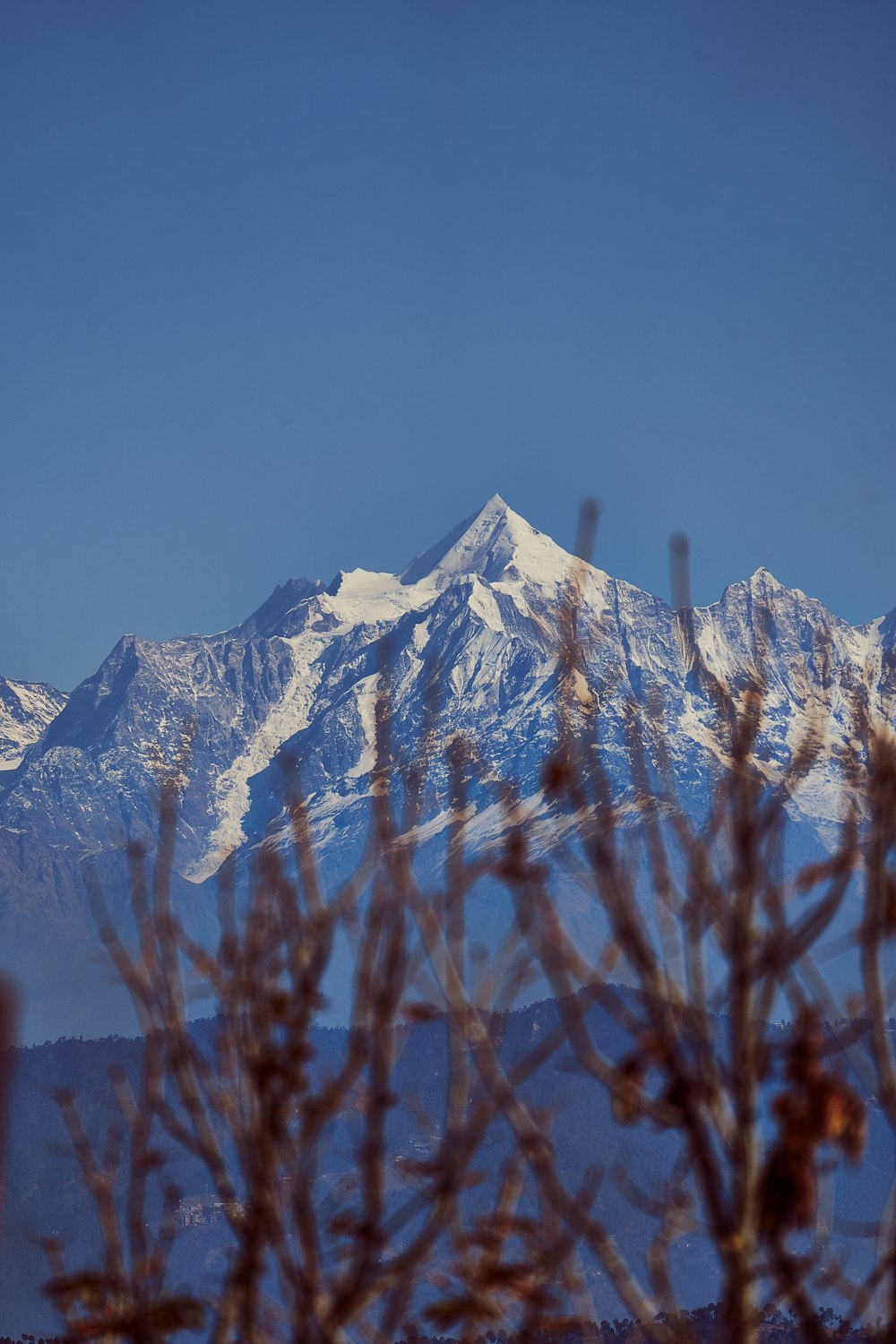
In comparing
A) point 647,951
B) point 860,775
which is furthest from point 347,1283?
point 860,775

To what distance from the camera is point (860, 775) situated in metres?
7.00

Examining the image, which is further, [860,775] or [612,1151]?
[612,1151]

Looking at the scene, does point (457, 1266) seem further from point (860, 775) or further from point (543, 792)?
point (860, 775)

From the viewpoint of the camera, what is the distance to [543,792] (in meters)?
Answer: 5.88

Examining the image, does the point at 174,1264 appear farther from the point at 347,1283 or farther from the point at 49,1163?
the point at 347,1283

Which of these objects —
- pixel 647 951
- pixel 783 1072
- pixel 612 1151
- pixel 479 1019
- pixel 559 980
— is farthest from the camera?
pixel 612 1151

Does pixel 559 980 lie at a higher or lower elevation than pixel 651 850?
lower

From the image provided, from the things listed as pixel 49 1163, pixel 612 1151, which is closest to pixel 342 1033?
pixel 49 1163

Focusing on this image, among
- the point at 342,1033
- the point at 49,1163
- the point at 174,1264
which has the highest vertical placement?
the point at 342,1033

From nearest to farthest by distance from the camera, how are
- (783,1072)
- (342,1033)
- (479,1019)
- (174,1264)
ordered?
(783,1072), (479,1019), (174,1264), (342,1033)

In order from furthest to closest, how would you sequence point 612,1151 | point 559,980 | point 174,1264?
point 174,1264
point 612,1151
point 559,980

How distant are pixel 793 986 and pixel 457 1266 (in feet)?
7.48

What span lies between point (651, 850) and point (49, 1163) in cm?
11429

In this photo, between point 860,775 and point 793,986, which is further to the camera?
point 860,775
